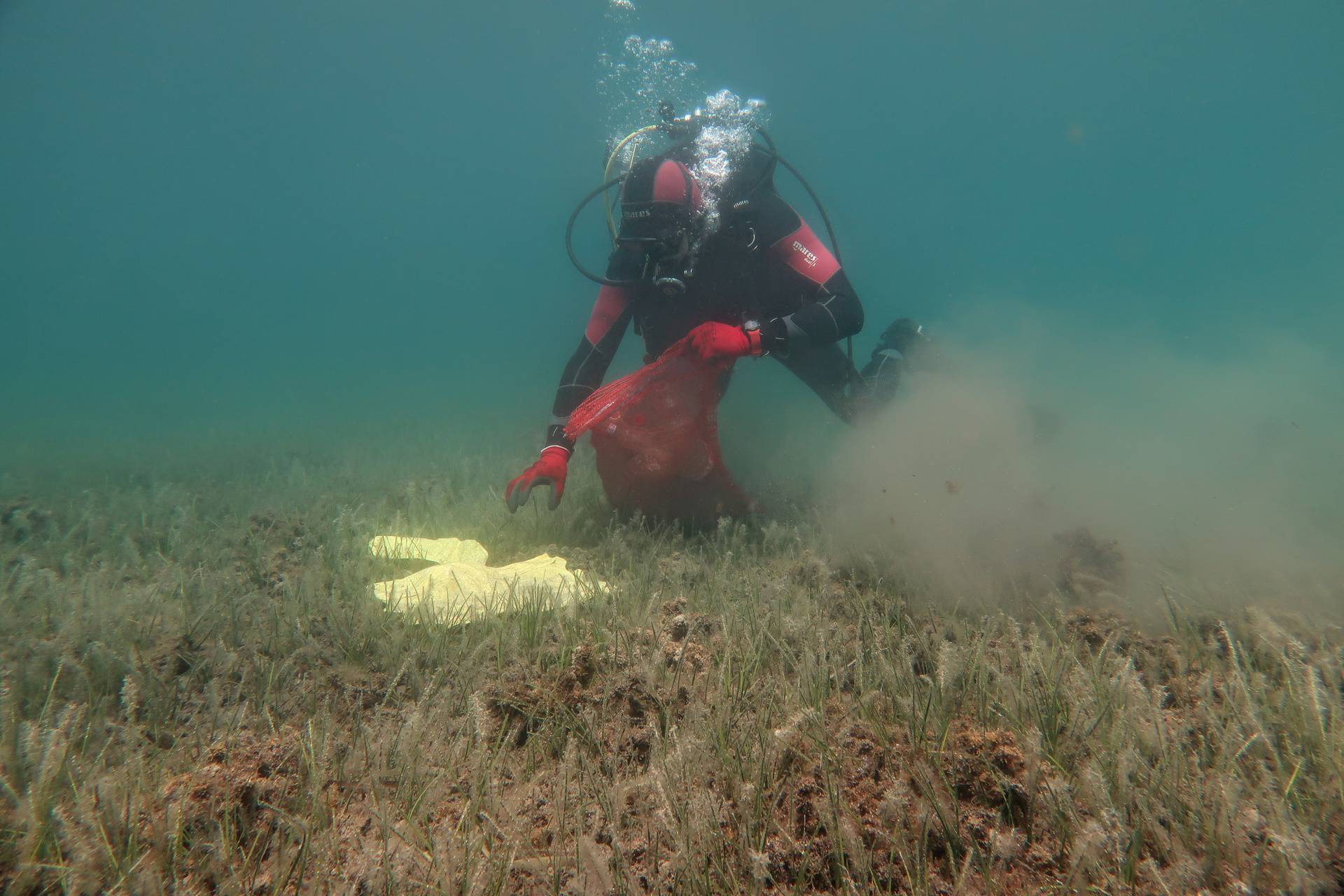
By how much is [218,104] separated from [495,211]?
3818cm

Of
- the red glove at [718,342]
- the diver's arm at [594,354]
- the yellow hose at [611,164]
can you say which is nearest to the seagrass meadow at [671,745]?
the red glove at [718,342]

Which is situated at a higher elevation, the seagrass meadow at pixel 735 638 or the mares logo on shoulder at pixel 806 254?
the mares logo on shoulder at pixel 806 254

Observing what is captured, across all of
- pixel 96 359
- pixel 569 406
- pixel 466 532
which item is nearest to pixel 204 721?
pixel 466 532

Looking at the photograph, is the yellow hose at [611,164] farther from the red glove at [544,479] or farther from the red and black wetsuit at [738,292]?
the red glove at [544,479]

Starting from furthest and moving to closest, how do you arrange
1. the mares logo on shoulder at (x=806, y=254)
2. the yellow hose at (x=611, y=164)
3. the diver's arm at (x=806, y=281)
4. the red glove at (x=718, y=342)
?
the yellow hose at (x=611, y=164) → the mares logo on shoulder at (x=806, y=254) → the diver's arm at (x=806, y=281) → the red glove at (x=718, y=342)

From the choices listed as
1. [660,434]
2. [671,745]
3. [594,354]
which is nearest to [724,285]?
[594,354]

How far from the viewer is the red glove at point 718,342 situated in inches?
151

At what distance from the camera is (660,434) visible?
3.82 meters

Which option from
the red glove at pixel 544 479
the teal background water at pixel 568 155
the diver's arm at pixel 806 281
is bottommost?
the red glove at pixel 544 479

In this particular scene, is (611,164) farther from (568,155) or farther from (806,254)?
(568,155)

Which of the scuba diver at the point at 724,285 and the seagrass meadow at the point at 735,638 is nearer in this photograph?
the seagrass meadow at the point at 735,638

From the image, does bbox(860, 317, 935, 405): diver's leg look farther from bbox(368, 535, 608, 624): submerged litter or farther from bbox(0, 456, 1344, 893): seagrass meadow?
bbox(368, 535, 608, 624): submerged litter

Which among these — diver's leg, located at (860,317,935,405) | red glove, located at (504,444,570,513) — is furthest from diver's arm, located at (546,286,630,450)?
diver's leg, located at (860,317,935,405)

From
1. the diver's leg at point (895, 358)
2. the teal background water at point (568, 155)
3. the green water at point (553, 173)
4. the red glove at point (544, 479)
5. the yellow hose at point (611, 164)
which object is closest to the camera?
the red glove at point (544, 479)
